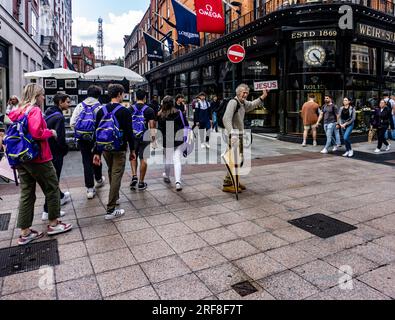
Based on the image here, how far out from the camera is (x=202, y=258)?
12.4ft

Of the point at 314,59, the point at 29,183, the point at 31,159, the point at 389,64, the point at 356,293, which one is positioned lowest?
the point at 356,293

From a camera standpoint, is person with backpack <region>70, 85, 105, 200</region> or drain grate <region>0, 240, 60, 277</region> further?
person with backpack <region>70, 85, 105, 200</region>

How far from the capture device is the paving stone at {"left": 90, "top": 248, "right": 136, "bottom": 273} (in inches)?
141

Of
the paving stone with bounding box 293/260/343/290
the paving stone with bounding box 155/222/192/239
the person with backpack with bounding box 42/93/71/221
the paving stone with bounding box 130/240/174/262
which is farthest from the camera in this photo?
Answer: the person with backpack with bounding box 42/93/71/221

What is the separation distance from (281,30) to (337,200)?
974 centimetres

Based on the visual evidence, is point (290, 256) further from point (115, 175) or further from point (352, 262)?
point (115, 175)

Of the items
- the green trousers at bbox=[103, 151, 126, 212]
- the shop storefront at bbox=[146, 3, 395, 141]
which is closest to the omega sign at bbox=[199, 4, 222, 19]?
the shop storefront at bbox=[146, 3, 395, 141]

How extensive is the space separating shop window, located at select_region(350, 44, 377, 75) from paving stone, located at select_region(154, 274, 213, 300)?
43.7ft

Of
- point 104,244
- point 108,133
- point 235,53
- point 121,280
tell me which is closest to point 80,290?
point 121,280

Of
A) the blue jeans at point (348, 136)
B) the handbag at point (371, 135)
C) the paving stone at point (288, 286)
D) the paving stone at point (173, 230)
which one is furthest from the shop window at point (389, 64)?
the paving stone at point (288, 286)

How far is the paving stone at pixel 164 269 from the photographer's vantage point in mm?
3373

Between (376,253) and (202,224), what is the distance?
7.20ft

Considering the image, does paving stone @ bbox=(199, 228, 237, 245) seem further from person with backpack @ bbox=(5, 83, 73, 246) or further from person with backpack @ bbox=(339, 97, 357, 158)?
person with backpack @ bbox=(339, 97, 357, 158)
